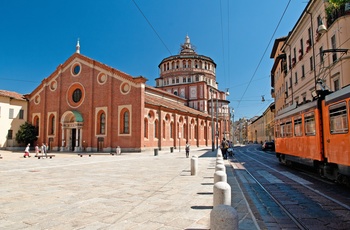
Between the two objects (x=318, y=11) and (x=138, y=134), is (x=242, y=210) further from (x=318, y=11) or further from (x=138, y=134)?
(x=138, y=134)

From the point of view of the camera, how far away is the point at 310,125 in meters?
10.2

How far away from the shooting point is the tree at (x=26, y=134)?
3856cm

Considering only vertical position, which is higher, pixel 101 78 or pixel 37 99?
pixel 101 78

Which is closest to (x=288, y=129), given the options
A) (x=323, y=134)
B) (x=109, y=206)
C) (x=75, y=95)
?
(x=323, y=134)

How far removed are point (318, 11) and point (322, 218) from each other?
809 inches

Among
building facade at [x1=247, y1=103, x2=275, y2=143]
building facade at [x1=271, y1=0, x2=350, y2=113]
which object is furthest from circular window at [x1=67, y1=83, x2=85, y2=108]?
building facade at [x1=247, y1=103, x2=275, y2=143]

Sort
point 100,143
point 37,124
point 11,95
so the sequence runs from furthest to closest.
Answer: point 37,124 < point 11,95 < point 100,143

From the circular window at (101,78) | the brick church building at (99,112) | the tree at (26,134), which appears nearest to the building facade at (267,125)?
the brick church building at (99,112)

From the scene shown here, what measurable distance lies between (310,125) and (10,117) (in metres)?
42.7

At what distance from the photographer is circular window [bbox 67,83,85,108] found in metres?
37.5

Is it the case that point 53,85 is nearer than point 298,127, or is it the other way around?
point 298,127

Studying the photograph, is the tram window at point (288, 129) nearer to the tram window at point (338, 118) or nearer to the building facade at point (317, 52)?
the building facade at point (317, 52)

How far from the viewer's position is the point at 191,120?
49031 mm

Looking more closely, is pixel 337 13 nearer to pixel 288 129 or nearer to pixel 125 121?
pixel 288 129
